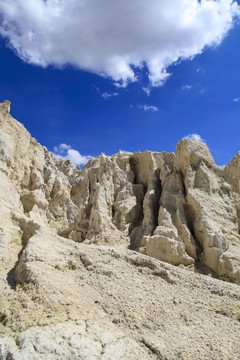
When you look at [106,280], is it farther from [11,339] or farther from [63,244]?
[11,339]

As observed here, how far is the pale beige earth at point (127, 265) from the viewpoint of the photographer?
5684 mm

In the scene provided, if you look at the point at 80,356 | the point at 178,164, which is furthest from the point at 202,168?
the point at 80,356

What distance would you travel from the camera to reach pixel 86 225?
17672mm

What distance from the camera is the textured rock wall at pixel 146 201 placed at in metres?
13.0

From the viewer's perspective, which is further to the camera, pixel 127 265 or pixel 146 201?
pixel 146 201

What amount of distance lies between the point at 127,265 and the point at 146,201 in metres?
7.64

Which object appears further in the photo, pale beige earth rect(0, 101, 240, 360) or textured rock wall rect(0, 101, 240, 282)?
textured rock wall rect(0, 101, 240, 282)

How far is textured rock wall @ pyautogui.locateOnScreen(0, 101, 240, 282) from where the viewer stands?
1299 centimetres

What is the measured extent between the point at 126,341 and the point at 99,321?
0.84 metres

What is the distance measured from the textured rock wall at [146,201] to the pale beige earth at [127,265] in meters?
0.07

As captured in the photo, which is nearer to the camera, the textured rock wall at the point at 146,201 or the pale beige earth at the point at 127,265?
the pale beige earth at the point at 127,265

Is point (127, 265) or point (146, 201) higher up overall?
point (146, 201)

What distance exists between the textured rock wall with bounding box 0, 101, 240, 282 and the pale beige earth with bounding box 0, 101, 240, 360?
0.07 m

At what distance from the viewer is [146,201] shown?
54.1ft
